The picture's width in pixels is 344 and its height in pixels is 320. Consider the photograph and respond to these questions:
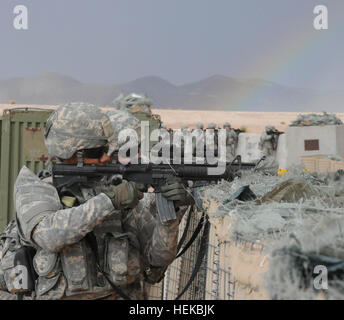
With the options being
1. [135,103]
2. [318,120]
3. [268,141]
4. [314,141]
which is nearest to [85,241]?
[135,103]

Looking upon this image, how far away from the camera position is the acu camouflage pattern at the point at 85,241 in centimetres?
299

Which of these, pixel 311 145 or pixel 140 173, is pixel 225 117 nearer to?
pixel 311 145

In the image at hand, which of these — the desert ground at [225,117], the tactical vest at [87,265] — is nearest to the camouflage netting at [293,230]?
the tactical vest at [87,265]

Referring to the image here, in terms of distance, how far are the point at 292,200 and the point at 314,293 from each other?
0.92 metres

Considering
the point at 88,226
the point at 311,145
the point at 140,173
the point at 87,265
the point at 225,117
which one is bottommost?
the point at 87,265

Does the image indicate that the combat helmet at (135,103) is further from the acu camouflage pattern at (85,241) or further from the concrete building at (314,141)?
the acu camouflage pattern at (85,241)

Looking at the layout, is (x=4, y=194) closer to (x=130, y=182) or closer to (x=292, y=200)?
(x=130, y=182)

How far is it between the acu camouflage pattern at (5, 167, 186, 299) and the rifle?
10 centimetres

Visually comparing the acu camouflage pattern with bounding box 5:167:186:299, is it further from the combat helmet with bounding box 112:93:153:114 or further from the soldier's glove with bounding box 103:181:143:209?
the combat helmet with bounding box 112:93:153:114

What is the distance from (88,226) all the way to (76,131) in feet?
2.28

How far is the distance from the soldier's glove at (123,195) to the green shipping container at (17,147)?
16.7 ft

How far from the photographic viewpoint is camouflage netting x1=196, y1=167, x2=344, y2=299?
1.26 meters

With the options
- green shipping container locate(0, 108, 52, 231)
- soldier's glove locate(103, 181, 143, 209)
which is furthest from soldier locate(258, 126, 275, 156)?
soldier's glove locate(103, 181, 143, 209)

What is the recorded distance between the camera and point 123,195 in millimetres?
3078
